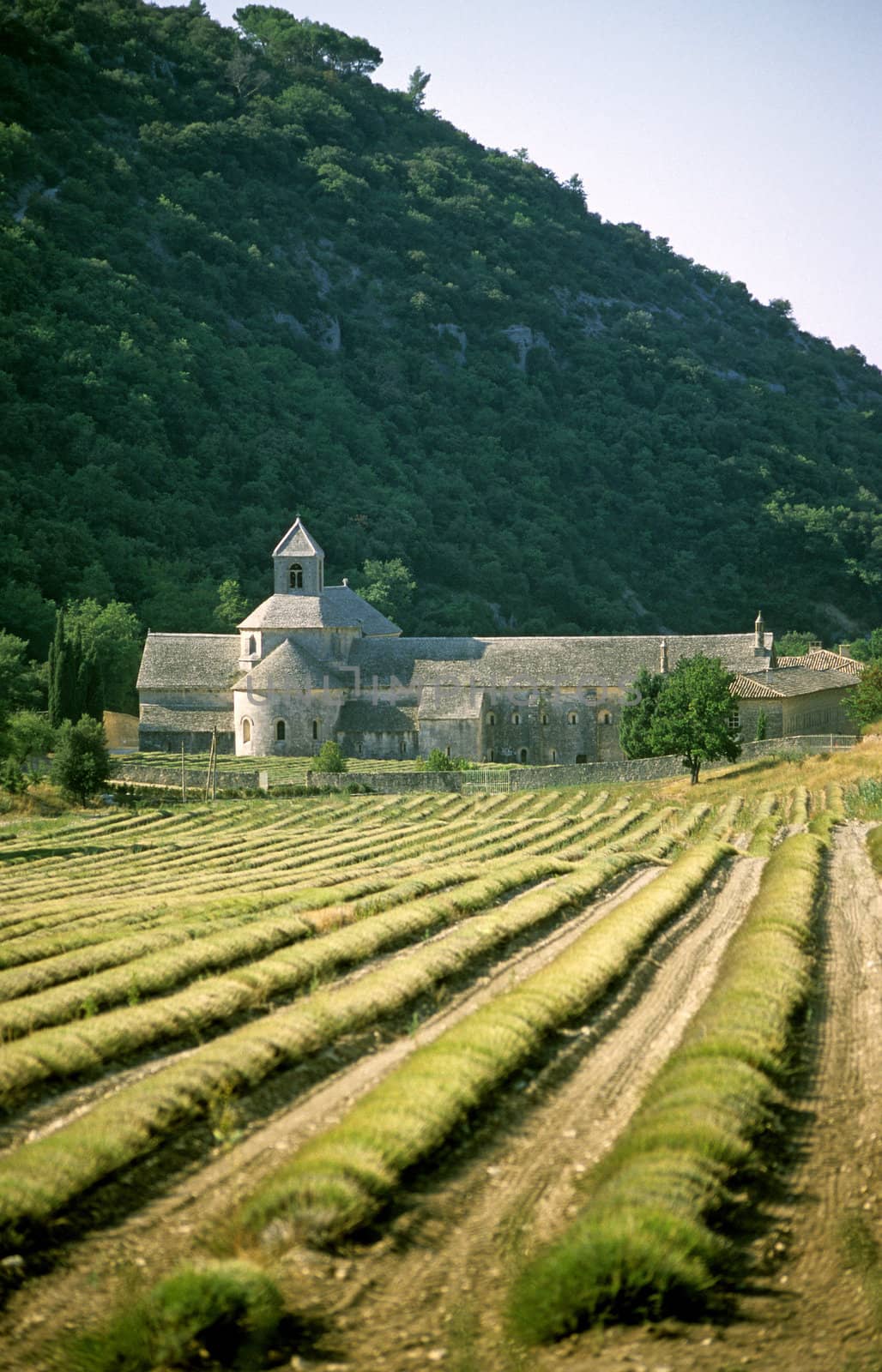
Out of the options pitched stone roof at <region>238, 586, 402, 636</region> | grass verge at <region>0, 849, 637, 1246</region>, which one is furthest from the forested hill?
grass verge at <region>0, 849, 637, 1246</region>

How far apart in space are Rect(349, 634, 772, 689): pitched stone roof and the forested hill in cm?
2736

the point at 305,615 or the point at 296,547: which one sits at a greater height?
the point at 296,547

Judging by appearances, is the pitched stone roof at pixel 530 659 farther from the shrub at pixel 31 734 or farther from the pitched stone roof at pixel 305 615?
the shrub at pixel 31 734

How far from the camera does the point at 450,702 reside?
73.2 metres

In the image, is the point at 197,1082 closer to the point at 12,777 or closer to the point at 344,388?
the point at 12,777

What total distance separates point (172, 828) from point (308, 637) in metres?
28.8

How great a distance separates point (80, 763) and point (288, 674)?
56.9ft

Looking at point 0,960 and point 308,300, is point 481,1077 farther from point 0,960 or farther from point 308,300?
point 308,300

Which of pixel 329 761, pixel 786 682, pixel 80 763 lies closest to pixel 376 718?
pixel 329 761

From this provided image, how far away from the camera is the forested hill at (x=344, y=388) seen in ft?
372

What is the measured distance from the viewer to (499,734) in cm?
7525

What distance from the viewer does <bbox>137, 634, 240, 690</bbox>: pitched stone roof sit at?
7706 centimetres

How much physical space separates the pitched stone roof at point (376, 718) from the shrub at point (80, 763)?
18042mm

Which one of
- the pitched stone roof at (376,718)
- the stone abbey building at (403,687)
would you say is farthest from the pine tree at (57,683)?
the pitched stone roof at (376,718)
